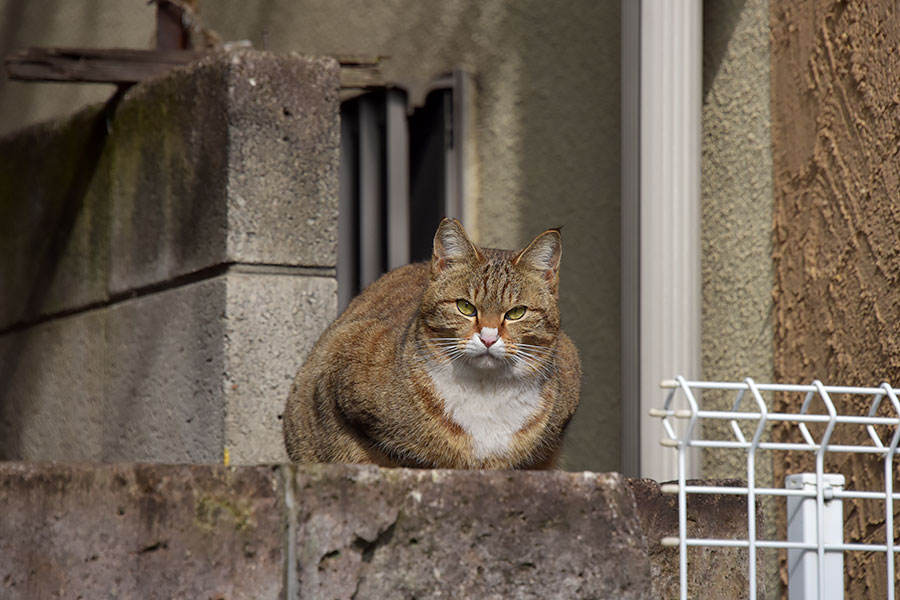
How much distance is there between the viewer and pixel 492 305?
3096mm

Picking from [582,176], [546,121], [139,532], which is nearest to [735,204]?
[582,176]

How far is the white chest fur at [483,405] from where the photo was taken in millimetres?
2990

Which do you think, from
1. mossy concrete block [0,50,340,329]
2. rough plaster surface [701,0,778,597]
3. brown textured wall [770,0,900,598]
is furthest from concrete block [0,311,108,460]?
brown textured wall [770,0,900,598]

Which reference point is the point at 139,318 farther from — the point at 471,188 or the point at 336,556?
the point at 336,556

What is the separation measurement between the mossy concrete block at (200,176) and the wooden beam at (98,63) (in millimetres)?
91

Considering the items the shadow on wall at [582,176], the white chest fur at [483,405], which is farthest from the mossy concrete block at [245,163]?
the shadow on wall at [582,176]

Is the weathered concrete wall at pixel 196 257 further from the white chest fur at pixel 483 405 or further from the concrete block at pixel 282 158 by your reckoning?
the white chest fur at pixel 483 405

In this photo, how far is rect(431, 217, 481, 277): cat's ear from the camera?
3188 mm

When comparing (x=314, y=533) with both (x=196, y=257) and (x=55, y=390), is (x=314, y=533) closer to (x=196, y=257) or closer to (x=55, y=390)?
(x=196, y=257)

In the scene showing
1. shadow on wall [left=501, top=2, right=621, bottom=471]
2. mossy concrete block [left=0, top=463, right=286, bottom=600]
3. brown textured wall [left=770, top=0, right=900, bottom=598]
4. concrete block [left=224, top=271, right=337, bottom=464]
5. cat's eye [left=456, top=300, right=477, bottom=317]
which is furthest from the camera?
shadow on wall [left=501, top=2, right=621, bottom=471]

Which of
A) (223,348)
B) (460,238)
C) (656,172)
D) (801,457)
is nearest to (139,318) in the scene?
(223,348)

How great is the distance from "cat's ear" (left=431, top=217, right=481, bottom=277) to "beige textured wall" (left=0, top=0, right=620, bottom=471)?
1937 millimetres

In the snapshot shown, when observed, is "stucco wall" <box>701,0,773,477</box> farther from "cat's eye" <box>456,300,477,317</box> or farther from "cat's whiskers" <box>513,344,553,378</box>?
"cat's eye" <box>456,300,477,317</box>

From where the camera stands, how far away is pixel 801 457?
4.02m
